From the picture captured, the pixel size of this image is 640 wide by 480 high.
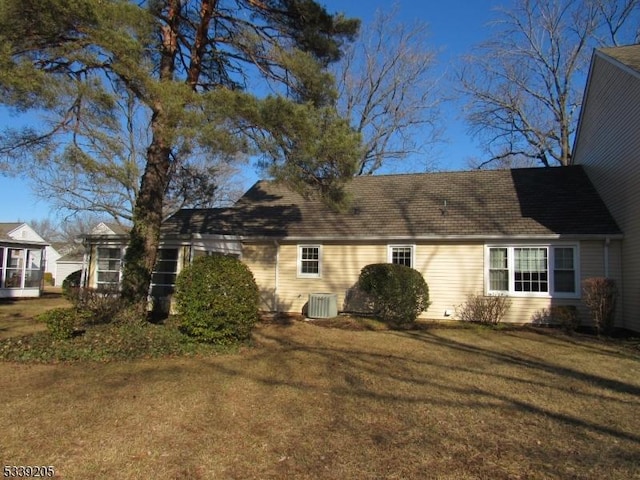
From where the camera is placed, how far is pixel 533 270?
13875mm

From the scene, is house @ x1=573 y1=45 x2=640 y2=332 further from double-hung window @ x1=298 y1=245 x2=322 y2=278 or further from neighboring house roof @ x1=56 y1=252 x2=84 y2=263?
neighboring house roof @ x1=56 y1=252 x2=84 y2=263

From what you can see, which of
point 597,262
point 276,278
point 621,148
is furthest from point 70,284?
point 621,148

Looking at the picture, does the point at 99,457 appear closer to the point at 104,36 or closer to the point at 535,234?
the point at 104,36

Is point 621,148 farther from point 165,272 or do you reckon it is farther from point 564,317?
point 165,272

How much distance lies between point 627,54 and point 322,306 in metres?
11.3

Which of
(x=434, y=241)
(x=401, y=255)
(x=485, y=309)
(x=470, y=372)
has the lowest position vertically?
(x=470, y=372)

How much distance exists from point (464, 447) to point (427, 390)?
1.99 metres

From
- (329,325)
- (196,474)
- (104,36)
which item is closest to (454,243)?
(329,325)

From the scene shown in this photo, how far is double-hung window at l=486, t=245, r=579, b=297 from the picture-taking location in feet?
44.4

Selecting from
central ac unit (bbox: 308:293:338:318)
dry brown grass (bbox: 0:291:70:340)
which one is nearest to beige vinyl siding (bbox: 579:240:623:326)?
central ac unit (bbox: 308:293:338:318)

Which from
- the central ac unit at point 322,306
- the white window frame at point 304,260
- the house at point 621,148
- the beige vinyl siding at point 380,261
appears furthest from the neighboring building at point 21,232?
the house at point 621,148

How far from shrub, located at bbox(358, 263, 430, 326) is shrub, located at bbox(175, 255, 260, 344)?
17.6 feet

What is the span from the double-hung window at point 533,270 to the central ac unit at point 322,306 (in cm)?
477

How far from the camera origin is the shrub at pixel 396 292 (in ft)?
44.1
